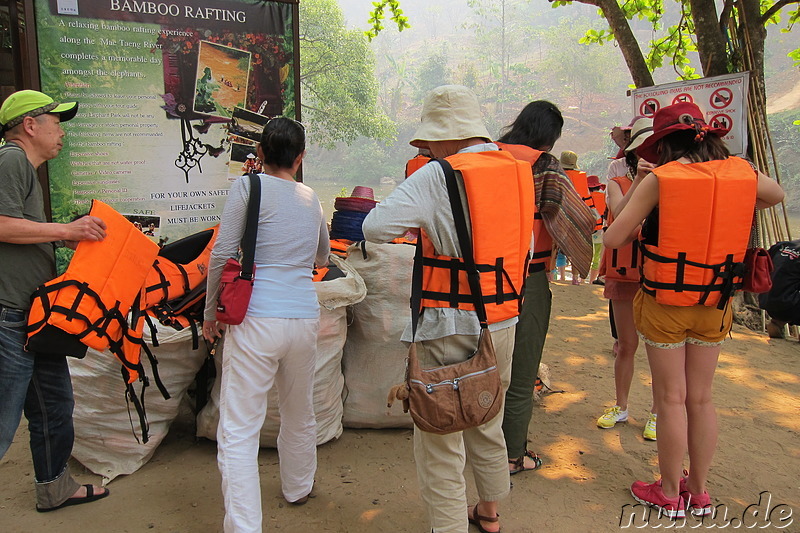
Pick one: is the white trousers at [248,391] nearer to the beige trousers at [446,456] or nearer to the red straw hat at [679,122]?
the beige trousers at [446,456]

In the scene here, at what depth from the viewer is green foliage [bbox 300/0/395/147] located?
80.0 ft

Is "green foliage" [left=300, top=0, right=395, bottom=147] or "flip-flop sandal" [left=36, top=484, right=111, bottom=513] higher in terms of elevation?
"green foliage" [left=300, top=0, right=395, bottom=147]

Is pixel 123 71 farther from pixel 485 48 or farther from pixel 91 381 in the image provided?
pixel 485 48

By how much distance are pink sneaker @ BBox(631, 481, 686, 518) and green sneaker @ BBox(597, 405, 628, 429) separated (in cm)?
73

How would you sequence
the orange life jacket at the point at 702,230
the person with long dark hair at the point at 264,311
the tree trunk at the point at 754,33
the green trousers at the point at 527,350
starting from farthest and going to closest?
the tree trunk at the point at 754,33 → the green trousers at the point at 527,350 → the orange life jacket at the point at 702,230 → the person with long dark hair at the point at 264,311

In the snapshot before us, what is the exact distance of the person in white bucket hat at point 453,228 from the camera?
6.55 ft

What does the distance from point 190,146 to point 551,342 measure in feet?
11.7

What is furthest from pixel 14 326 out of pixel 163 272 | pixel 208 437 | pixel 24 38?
pixel 24 38

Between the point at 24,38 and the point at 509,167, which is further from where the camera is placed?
the point at 24,38

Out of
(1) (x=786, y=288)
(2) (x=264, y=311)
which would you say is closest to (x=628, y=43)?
(1) (x=786, y=288)

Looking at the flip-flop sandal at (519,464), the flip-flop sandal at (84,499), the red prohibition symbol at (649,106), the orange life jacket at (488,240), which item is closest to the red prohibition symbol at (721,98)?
the red prohibition symbol at (649,106)

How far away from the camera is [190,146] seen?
3.58 metres

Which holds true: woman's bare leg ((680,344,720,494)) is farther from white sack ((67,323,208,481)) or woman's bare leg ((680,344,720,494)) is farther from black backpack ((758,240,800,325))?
white sack ((67,323,208,481))

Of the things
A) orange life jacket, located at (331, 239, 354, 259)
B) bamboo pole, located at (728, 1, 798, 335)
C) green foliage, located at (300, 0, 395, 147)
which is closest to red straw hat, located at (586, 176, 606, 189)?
bamboo pole, located at (728, 1, 798, 335)
